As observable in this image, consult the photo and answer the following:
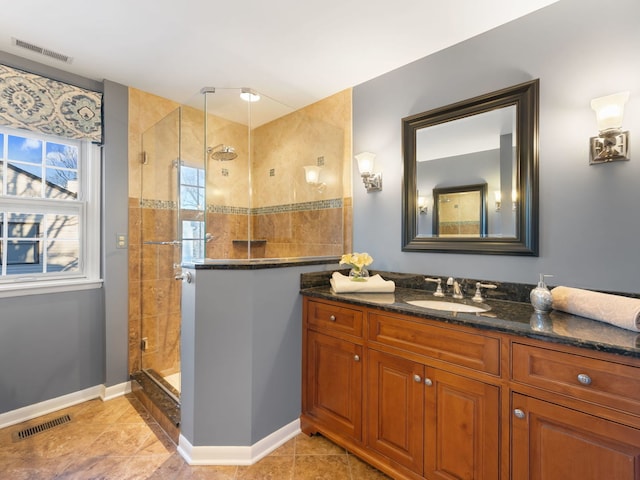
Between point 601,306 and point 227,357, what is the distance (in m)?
1.79

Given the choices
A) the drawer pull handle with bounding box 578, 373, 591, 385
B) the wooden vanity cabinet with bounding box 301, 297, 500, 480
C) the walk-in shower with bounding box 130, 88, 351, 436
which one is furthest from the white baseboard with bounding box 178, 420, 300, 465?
the drawer pull handle with bounding box 578, 373, 591, 385

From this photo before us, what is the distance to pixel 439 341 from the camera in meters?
1.40

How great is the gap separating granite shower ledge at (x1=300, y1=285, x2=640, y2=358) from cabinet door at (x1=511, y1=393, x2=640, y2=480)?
0.83 ft

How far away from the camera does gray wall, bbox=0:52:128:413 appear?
207 cm

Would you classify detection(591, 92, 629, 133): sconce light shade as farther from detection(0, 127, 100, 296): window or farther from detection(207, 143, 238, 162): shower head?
detection(0, 127, 100, 296): window

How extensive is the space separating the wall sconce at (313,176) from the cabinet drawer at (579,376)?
188 cm

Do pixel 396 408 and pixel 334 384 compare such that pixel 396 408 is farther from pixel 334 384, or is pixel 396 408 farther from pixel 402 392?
pixel 334 384

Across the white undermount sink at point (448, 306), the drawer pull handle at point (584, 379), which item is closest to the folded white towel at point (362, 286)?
the white undermount sink at point (448, 306)

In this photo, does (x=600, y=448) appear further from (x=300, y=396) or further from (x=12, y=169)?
(x=12, y=169)

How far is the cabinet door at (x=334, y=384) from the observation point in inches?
68.0

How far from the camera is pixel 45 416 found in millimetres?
2146

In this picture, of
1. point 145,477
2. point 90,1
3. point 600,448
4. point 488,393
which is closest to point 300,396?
point 145,477

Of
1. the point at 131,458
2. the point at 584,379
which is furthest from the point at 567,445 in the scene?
the point at 131,458

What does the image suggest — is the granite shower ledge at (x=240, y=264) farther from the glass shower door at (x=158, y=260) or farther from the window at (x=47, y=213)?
the window at (x=47, y=213)
